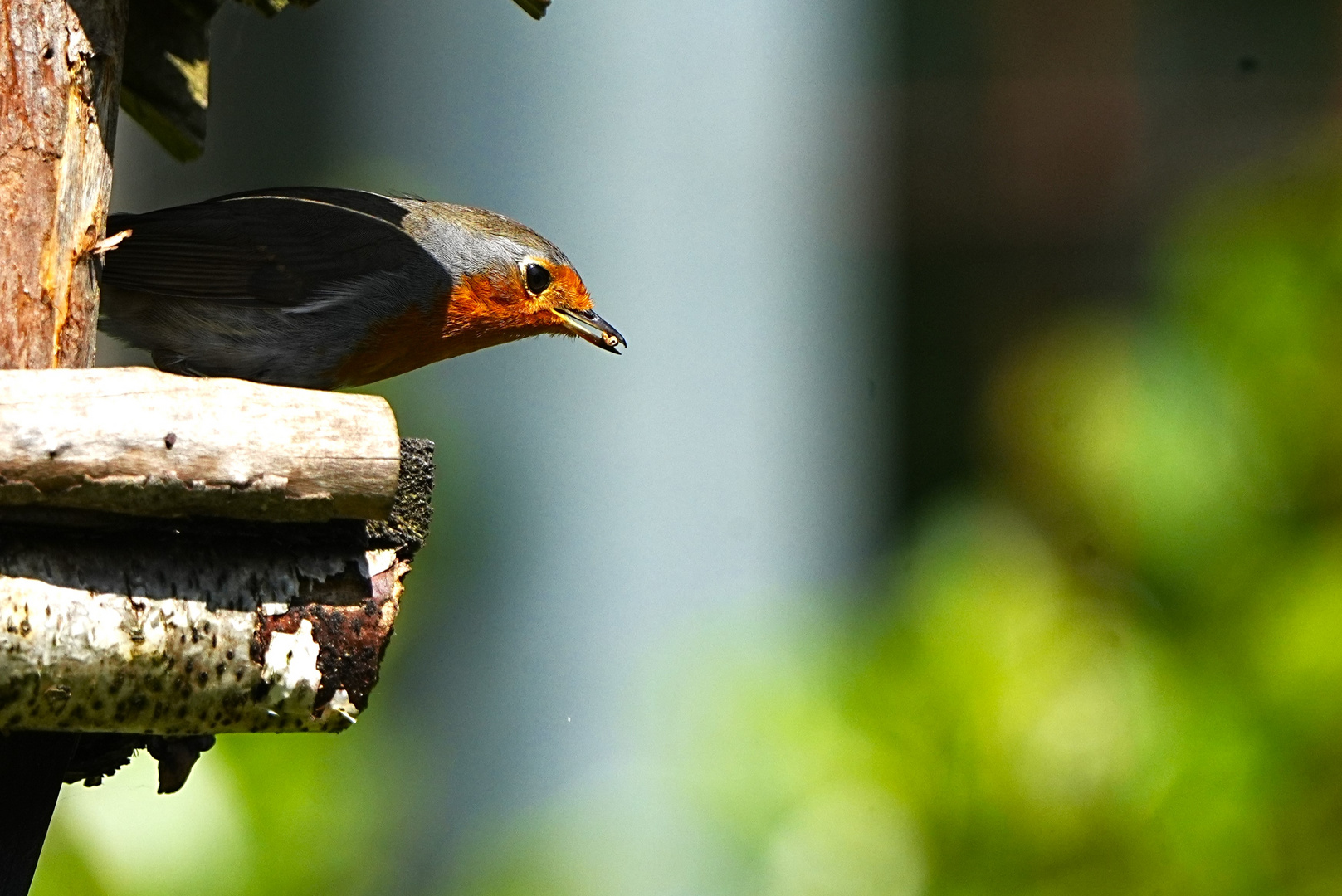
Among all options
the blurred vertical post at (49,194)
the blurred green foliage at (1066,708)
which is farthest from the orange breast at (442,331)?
the blurred green foliage at (1066,708)

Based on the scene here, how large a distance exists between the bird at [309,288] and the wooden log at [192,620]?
3.93 feet

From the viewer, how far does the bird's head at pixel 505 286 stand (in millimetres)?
3781

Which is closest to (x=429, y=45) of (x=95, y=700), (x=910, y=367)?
(x=910, y=367)

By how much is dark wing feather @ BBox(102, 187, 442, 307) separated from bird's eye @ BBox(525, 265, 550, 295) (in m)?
0.26

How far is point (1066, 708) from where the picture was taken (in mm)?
4648

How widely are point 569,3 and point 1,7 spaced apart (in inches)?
236

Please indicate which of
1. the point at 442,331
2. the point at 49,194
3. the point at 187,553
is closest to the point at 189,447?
the point at 187,553

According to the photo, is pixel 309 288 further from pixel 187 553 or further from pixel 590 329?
pixel 187 553

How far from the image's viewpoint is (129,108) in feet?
11.0

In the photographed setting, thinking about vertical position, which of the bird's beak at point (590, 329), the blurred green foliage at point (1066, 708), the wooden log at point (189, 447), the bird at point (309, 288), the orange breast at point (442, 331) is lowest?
the blurred green foliage at point (1066, 708)

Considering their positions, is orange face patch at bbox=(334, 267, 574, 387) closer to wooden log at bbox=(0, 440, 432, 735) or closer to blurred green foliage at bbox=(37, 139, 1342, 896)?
wooden log at bbox=(0, 440, 432, 735)

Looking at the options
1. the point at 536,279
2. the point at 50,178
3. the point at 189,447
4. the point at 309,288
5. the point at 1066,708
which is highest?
the point at 50,178

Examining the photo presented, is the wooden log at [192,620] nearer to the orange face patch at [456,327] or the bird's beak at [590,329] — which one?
the orange face patch at [456,327]

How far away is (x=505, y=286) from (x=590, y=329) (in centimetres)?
25
